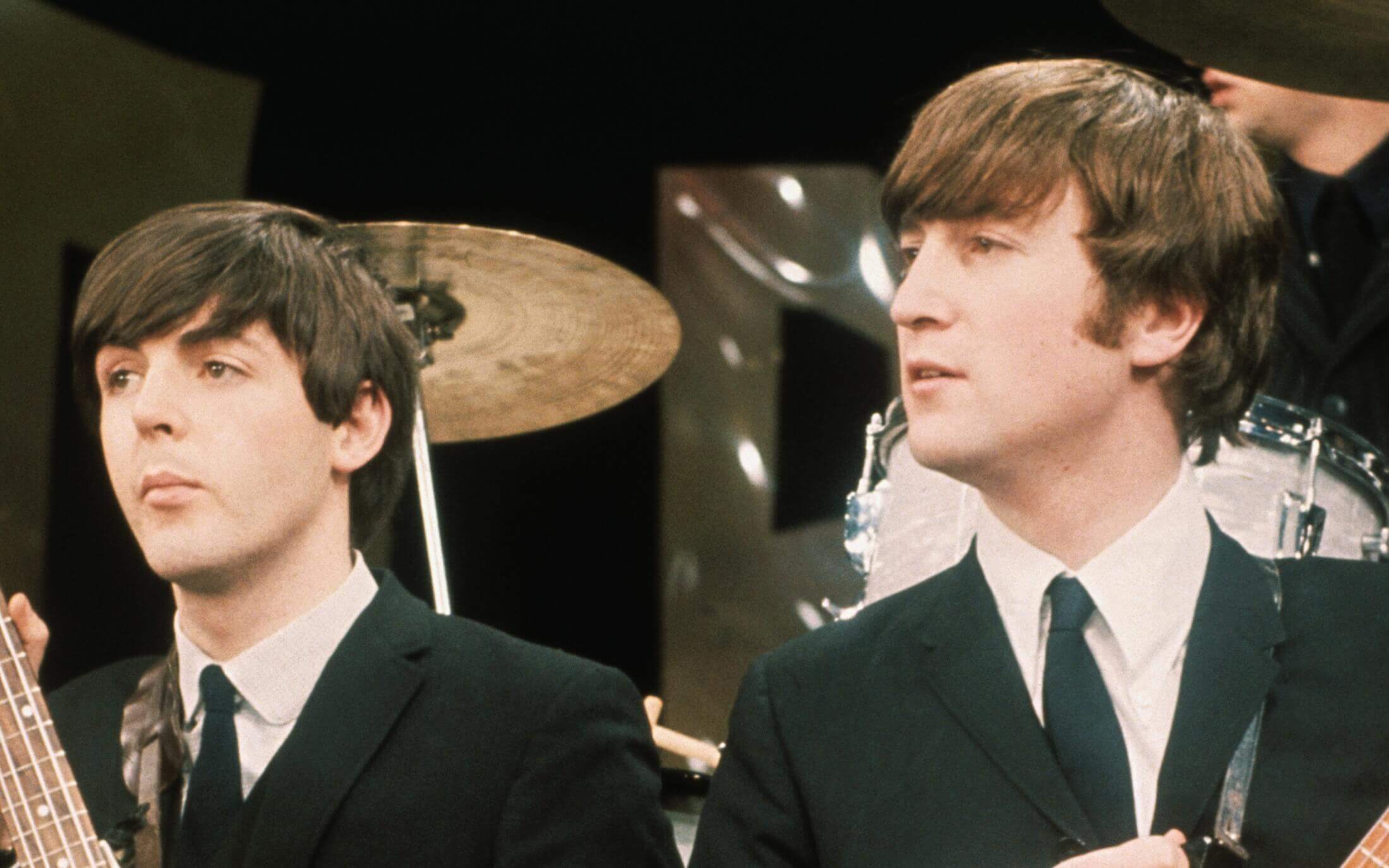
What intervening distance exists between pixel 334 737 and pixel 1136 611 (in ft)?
2.73

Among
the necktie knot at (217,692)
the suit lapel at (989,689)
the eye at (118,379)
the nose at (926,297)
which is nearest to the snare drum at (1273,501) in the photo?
the suit lapel at (989,689)

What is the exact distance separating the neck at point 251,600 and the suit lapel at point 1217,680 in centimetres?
93

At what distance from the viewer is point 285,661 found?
202cm

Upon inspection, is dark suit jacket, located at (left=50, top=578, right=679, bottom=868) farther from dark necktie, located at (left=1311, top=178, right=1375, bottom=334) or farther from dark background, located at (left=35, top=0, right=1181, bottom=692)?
dark background, located at (left=35, top=0, right=1181, bottom=692)

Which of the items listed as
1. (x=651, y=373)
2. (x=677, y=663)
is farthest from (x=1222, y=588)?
(x=677, y=663)

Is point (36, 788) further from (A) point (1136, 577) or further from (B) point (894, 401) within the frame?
(B) point (894, 401)

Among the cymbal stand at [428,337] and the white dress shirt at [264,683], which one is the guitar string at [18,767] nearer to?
the white dress shirt at [264,683]

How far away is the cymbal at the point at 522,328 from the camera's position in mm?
2648

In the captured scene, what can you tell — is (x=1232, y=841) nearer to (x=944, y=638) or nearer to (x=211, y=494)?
(x=944, y=638)

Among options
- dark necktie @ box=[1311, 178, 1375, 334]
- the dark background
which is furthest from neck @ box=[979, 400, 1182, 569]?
the dark background

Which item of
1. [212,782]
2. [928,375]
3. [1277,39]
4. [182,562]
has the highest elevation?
[1277,39]

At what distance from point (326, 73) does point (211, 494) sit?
2346 mm

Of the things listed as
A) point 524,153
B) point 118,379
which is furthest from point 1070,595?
point 524,153

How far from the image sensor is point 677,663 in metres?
4.26
